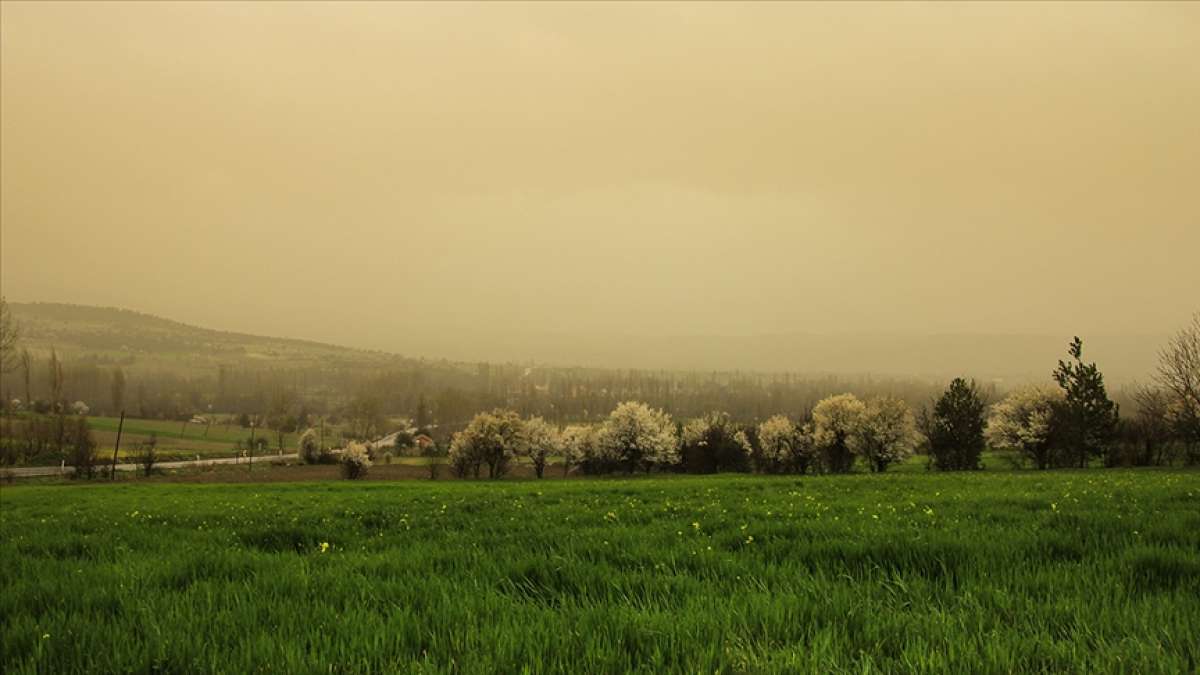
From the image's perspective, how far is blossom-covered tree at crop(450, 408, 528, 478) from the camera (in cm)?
9806

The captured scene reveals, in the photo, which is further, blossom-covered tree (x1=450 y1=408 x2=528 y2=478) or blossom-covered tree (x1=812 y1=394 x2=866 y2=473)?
blossom-covered tree (x1=450 y1=408 x2=528 y2=478)

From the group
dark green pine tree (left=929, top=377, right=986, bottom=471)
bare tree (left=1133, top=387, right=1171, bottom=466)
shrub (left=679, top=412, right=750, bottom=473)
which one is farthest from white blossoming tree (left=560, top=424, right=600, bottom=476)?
bare tree (left=1133, top=387, right=1171, bottom=466)

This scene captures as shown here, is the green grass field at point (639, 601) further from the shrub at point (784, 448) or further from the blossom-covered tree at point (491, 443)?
the blossom-covered tree at point (491, 443)

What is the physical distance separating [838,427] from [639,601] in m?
89.6

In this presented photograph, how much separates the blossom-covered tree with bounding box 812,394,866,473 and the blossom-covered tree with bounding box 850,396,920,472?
2.68ft

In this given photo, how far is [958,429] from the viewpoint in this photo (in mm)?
78688

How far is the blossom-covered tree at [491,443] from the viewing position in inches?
3861

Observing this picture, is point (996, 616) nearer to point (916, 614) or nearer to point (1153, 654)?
point (916, 614)

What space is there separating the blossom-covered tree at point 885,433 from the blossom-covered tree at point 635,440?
28.5m

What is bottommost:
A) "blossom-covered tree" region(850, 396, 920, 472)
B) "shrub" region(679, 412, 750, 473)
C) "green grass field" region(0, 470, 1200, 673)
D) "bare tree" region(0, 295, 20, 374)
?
"shrub" region(679, 412, 750, 473)

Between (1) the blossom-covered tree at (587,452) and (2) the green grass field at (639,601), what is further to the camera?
(1) the blossom-covered tree at (587,452)

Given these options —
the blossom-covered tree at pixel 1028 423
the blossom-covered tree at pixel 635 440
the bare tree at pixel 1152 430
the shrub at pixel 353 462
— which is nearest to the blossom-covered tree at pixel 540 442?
the blossom-covered tree at pixel 635 440

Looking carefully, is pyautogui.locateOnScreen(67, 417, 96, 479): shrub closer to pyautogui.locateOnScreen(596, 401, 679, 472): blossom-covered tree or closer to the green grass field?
pyautogui.locateOnScreen(596, 401, 679, 472): blossom-covered tree

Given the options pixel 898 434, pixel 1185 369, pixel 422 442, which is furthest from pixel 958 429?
pixel 422 442
